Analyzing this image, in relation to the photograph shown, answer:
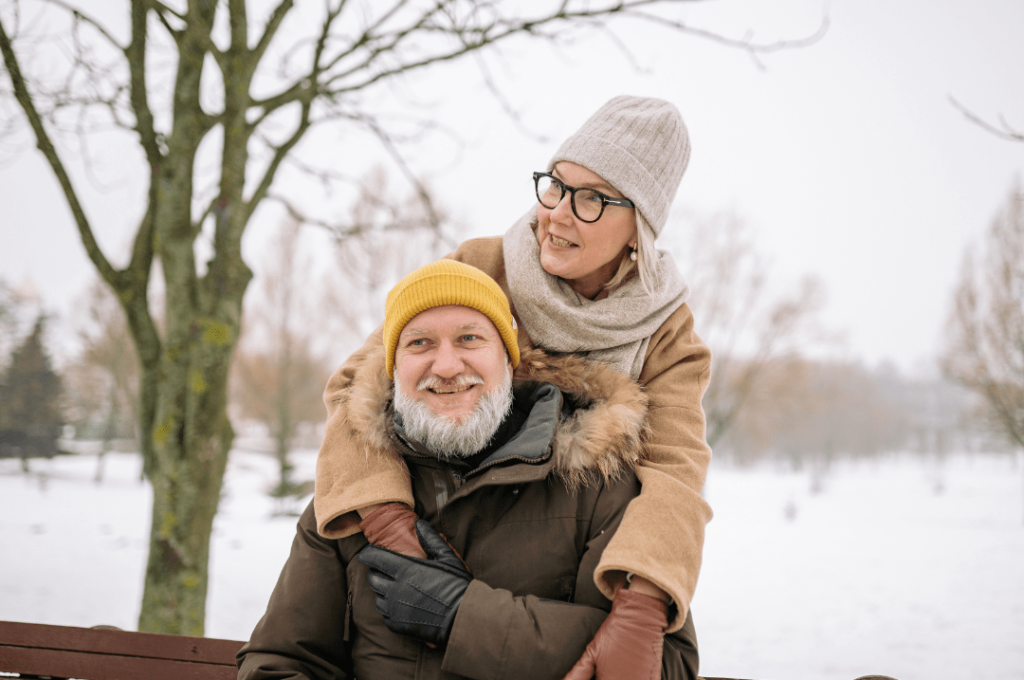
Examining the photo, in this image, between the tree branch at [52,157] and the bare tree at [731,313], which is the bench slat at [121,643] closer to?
the tree branch at [52,157]

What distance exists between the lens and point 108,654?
2.42 m

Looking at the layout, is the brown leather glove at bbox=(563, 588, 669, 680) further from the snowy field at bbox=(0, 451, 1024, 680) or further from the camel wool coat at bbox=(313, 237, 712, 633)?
the snowy field at bbox=(0, 451, 1024, 680)

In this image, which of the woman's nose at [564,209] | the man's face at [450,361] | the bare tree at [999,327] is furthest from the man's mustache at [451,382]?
the bare tree at [999,327]

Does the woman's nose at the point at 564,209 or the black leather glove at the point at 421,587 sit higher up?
the woman's nose at the point at 564,209

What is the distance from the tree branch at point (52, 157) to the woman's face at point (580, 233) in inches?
103

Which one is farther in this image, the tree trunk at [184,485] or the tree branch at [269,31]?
the tree branch at [269,31]

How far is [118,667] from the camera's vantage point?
7.88ft

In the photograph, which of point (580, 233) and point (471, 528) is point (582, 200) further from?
point (471, 528)

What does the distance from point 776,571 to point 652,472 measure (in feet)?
40.5

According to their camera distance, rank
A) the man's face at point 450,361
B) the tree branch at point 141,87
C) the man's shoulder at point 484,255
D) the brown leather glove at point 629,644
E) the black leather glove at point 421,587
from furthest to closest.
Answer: the tree branch at point 141,87
the man's shoulder at point 484,255
the man's face at point 450,361
the black leather glove at point 421,587
the brown leather glove at point 629,644

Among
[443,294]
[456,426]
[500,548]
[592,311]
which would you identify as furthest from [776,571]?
[443,294]

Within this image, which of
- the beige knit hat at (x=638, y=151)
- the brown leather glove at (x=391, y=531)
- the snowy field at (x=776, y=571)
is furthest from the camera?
the snowy field at (x=776, y=571)

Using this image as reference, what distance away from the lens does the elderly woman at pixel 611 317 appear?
1562mm

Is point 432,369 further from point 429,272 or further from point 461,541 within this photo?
point 461,541
